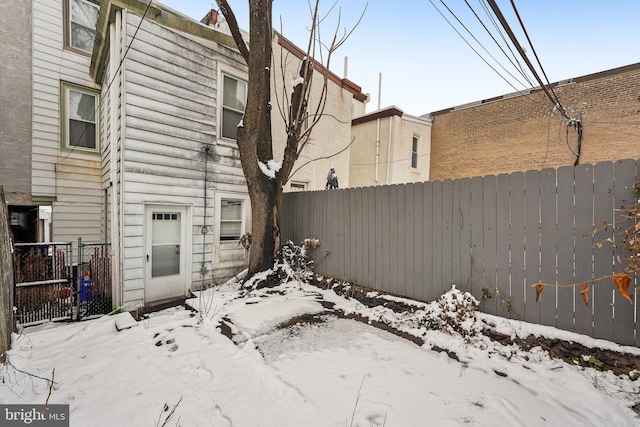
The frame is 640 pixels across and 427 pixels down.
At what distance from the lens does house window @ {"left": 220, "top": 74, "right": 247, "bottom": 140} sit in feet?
21.1

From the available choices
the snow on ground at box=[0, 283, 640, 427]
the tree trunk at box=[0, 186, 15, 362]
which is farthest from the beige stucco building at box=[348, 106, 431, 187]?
the tree trunk at box=[0, 186, 15, 362]

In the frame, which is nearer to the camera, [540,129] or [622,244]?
[622,244]

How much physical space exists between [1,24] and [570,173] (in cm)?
1156

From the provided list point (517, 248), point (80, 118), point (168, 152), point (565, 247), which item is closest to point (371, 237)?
point (517, 248)

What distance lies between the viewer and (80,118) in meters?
7.10

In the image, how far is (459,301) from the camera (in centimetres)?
360

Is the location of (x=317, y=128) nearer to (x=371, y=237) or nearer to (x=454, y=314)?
(x=371, y=237)

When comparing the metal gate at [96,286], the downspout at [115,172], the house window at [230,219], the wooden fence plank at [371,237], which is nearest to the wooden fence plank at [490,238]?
the wooden fence plank at [371,237]

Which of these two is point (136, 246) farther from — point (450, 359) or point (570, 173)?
point (570, 173)

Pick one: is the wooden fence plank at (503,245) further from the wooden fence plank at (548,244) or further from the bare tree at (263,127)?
the bare tree at (263,127)

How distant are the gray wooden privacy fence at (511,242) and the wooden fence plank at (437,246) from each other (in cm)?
2

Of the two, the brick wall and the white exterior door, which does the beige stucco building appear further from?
the white exterior door

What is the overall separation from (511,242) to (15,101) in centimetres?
1071

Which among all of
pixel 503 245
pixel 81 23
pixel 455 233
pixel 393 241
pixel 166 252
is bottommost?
pixel 166 252
